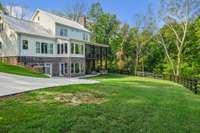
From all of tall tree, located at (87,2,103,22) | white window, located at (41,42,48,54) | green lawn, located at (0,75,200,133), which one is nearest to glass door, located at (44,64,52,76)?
white window, located at (41,42,48,54)

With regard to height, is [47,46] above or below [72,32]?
below

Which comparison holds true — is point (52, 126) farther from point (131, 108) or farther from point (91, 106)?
point (131, 108)

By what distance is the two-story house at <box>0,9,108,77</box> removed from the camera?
26.4m

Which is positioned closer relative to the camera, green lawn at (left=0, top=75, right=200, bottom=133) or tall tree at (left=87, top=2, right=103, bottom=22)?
green lawn at (left=0, top=75, right=200, bottom=133)

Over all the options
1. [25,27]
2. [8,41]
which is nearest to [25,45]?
[8,41]

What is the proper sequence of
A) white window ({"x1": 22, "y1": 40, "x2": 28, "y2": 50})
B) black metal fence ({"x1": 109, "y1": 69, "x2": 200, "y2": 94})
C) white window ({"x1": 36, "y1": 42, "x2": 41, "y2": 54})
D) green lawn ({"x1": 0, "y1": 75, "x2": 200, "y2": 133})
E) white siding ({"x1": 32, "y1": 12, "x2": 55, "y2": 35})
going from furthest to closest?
1. white siding ({"x1": 32, "y1": 12, "x2": 55, "y2": 35})
2. white window ({"x1": 36, "y1": 42, "x2": 41, "y2": 54})
3. white window ({"x1": 22, "y1": 40, "x2": 28, "y2": 50})
4. black metal fence ({"x1": 109, "y1": 69, "x2": 200, "y2": 94})
5. green lawn ({"x1": 0, "y1": 75, "x2": 200, "y2": 133})

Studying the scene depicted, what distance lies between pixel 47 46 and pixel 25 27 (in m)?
3.46

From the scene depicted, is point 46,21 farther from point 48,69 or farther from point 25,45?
point 25,45

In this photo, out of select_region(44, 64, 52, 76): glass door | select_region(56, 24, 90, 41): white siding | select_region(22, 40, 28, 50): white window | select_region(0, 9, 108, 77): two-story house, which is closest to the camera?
select_region(0, 9, 108, 77): two-story house

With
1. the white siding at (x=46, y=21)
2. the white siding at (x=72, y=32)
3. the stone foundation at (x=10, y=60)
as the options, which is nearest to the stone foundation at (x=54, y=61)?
the stone foundation at (x=10, y=60)

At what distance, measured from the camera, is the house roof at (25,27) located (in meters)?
26.7

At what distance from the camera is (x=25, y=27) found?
95.2 feet

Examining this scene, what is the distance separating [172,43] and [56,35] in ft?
72.3

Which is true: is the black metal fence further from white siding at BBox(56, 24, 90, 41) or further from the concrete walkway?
white siding at BBox(56, 24, 90, 41)
